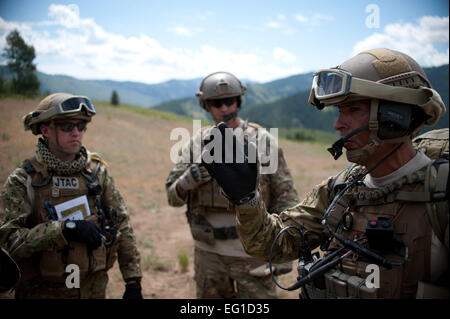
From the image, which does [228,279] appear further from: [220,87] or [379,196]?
[379,196]

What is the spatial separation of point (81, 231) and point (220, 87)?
2342mm

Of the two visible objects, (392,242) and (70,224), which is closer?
(392,242)

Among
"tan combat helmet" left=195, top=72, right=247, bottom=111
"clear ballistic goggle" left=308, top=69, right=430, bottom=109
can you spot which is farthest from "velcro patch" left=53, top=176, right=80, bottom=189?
"clear ballistic goggle" left=308, top=69, right=430, bottom=109

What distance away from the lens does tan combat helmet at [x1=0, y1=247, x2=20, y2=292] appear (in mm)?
2418

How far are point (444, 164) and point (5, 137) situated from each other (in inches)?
340

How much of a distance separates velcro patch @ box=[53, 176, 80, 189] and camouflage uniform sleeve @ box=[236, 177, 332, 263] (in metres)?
1.98

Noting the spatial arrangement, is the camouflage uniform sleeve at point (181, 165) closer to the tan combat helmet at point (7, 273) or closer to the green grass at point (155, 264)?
the tan combat helmet at point (7, 273)

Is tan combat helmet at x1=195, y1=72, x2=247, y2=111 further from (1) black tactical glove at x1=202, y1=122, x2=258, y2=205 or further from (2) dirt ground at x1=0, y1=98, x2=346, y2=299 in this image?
A: (2) dirt ground at x1=0, y1=98, x2=346, y2=299

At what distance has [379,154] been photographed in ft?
7.18

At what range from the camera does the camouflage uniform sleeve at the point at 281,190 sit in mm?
4035

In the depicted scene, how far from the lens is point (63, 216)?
3.36 m

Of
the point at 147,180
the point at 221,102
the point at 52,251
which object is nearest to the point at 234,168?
the point at 52,251
